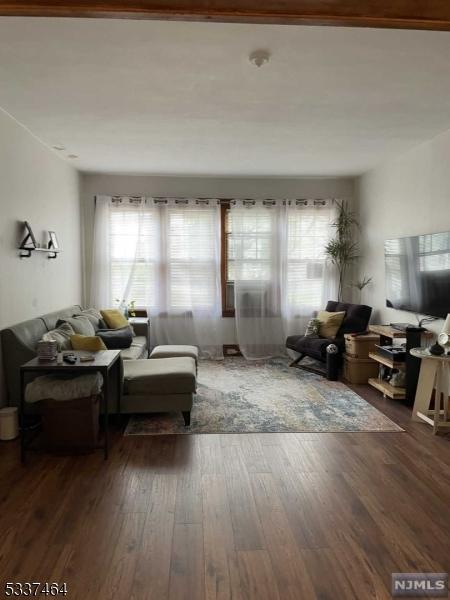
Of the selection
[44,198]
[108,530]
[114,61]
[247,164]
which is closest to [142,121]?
[114,61]

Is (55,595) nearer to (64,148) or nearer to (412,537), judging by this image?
(412,537)

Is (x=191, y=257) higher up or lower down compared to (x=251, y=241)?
lower down

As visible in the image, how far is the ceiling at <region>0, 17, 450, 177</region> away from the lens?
95.0 inches

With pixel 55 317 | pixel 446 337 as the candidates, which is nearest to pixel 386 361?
pixel 446 337

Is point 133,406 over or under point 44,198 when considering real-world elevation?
under

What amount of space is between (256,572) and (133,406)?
76.0 inches

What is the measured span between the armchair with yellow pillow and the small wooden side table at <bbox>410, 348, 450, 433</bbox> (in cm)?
141

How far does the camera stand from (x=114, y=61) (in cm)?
271

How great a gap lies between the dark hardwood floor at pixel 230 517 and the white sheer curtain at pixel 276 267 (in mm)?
3144

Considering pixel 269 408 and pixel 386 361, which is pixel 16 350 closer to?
pixel 269 408

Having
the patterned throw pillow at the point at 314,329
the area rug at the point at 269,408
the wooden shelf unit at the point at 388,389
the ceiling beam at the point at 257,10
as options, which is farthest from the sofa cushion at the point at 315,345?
the ceiling beam at the point at 257,10

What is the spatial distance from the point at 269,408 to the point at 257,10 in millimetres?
3307

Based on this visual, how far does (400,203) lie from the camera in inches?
198

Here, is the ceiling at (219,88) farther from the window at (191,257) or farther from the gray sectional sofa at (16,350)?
the gray sectional sofa at (16,350)
